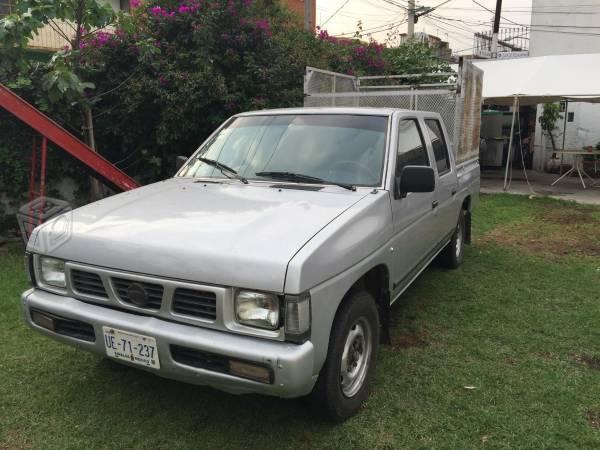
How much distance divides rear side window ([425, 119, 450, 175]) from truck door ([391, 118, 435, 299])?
0.36 meters

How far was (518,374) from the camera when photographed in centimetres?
352

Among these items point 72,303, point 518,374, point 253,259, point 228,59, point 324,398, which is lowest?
point 518,374

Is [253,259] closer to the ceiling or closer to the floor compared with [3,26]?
closer to the floor

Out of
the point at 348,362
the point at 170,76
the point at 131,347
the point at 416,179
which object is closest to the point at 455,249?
the point at 416,179

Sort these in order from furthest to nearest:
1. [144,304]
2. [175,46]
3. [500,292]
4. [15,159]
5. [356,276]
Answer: [175,46] → [15,159] → [500,292] → [356,276] → [144,304]

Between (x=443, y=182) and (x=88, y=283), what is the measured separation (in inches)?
126

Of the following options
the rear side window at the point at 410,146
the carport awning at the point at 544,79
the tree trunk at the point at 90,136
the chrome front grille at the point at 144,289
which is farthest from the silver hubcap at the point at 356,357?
the carport awning at the point at 544,79

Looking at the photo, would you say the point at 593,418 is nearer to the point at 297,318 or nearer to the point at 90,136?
the point at 297,318

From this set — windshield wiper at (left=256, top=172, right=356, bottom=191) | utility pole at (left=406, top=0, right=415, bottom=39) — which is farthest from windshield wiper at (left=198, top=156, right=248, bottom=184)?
utility pole at (left=406, top=0, right=415, bottom=39)

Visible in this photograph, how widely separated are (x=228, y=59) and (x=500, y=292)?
5.31 metres

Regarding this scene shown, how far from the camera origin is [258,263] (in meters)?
2.34

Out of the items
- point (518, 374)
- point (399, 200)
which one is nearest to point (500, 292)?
point (518, 374)

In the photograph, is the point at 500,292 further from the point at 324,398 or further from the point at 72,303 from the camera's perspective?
the point at 72,303

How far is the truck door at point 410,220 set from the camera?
351 centimetres
